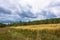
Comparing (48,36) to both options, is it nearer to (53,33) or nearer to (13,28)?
(53,33)

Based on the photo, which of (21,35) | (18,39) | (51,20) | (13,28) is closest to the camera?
(18,39)

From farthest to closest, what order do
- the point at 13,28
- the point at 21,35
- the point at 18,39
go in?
the point at 13,28, the point at 21,35, the point at 18,39

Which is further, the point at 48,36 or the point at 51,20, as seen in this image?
the point at 51,20

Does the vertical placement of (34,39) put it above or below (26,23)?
below

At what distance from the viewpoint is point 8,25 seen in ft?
40.9

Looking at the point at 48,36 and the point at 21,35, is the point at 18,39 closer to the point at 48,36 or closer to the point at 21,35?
the point at 21,35

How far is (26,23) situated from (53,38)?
298 centimetres

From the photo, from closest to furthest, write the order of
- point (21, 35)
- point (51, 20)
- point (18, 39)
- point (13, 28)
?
point (18, 39) → point (21, 35) → point (13, 28) → point (51, 20)

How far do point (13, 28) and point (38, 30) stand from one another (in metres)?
2.05

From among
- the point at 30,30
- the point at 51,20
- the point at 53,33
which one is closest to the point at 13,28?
the point at 30,30

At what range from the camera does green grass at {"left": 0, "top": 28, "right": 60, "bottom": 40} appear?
34.8 ft

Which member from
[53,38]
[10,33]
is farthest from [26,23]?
[53,38]

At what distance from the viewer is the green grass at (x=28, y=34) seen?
1062 centimetres

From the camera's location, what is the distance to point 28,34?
11.2 m
